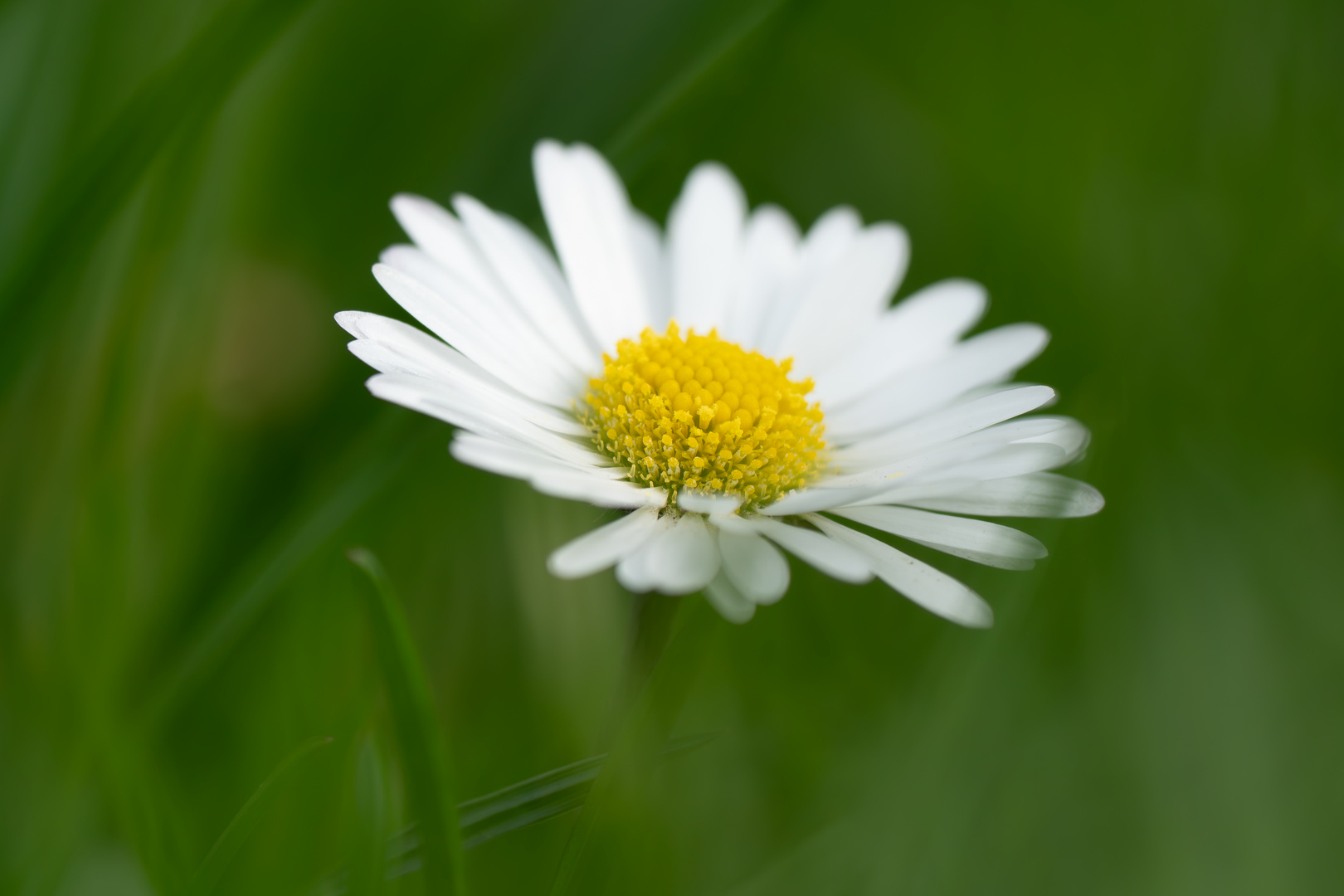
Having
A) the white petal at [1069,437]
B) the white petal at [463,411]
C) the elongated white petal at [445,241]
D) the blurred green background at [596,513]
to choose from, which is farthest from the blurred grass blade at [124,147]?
the white petal at [1069,437]

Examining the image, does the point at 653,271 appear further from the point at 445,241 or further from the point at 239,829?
the point at 239,829

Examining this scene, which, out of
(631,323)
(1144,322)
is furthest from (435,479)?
(1144,322)

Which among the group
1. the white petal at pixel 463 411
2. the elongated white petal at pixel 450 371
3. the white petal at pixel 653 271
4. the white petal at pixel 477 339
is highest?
the white petal at pixel 653 271

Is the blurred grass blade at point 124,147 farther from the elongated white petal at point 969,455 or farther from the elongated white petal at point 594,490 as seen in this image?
the elongated white petal at point 969,455

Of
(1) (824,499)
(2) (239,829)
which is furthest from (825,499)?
(2) (239,829)

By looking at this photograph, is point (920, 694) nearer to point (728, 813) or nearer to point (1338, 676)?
point (728, 813)
